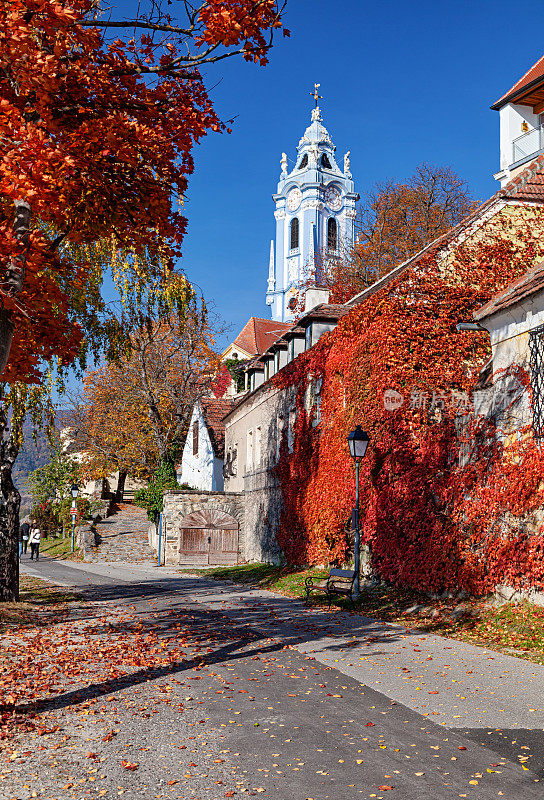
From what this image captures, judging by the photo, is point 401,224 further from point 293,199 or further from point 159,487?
point 293,199

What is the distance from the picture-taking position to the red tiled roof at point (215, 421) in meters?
37.8

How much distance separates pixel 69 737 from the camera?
5.93 meters

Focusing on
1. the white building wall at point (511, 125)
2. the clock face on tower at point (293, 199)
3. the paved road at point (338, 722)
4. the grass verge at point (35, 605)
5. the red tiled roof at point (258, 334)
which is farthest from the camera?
the clock face on tower at point (293, 199)

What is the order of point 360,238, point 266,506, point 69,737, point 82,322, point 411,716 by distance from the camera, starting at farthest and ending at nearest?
point 360,238
point 266,506
point 82,322
point 411,716
point 69,737

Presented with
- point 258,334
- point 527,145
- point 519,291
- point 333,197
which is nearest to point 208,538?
point 527,145

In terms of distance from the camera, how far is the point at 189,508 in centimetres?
3131

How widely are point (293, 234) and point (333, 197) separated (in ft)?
20.6

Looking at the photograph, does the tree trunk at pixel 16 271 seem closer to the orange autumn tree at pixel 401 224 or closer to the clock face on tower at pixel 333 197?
the orange autumn tree at pixel 401 224

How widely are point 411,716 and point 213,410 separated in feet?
109

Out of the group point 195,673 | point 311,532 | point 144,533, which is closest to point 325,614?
point 195,673

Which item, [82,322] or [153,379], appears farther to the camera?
[153,379]

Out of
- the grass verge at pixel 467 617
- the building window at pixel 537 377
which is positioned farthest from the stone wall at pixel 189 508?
the building window at pixel 537 377

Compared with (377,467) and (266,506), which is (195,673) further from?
(266,506)

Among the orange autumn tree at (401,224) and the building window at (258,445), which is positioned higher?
the orange autumn tree at (401,224)
